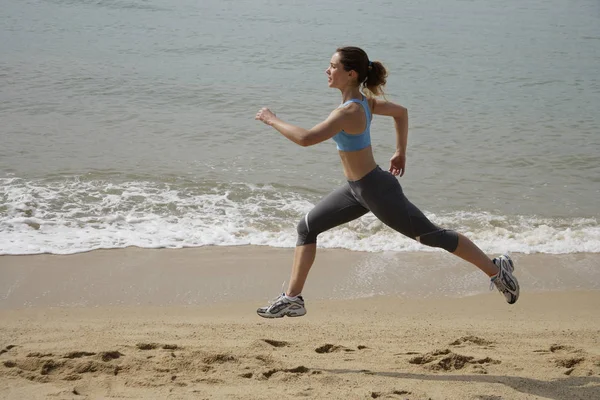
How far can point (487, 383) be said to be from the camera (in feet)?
15.0

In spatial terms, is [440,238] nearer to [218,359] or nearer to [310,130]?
[310,130]

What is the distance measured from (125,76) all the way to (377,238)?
9.67 meters

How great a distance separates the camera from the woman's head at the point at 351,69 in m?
4.77

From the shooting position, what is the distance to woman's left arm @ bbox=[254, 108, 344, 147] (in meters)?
4.48

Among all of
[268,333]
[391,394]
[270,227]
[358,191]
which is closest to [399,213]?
[358,191]

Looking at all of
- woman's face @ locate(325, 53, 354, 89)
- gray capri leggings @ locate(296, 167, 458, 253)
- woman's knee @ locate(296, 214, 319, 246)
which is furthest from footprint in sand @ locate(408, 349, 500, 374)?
woman's face @ locate(325, 53, 354, 89)

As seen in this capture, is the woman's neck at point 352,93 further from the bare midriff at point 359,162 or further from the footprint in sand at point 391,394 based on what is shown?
the footprint in sand at point 391,394

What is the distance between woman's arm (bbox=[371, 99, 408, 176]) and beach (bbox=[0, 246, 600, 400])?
122cm

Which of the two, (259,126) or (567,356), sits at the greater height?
(259,126)

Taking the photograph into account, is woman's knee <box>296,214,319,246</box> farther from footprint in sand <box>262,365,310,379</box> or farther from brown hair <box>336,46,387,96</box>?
brown hair <box>336,46,387,96</box>

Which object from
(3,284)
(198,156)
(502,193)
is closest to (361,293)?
(3,284)

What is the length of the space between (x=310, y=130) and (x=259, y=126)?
8400 mm

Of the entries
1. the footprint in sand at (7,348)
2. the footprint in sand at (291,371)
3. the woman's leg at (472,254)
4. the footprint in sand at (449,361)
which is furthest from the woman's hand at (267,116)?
the footprint in sand at (7,348)

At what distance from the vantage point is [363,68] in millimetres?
4797
